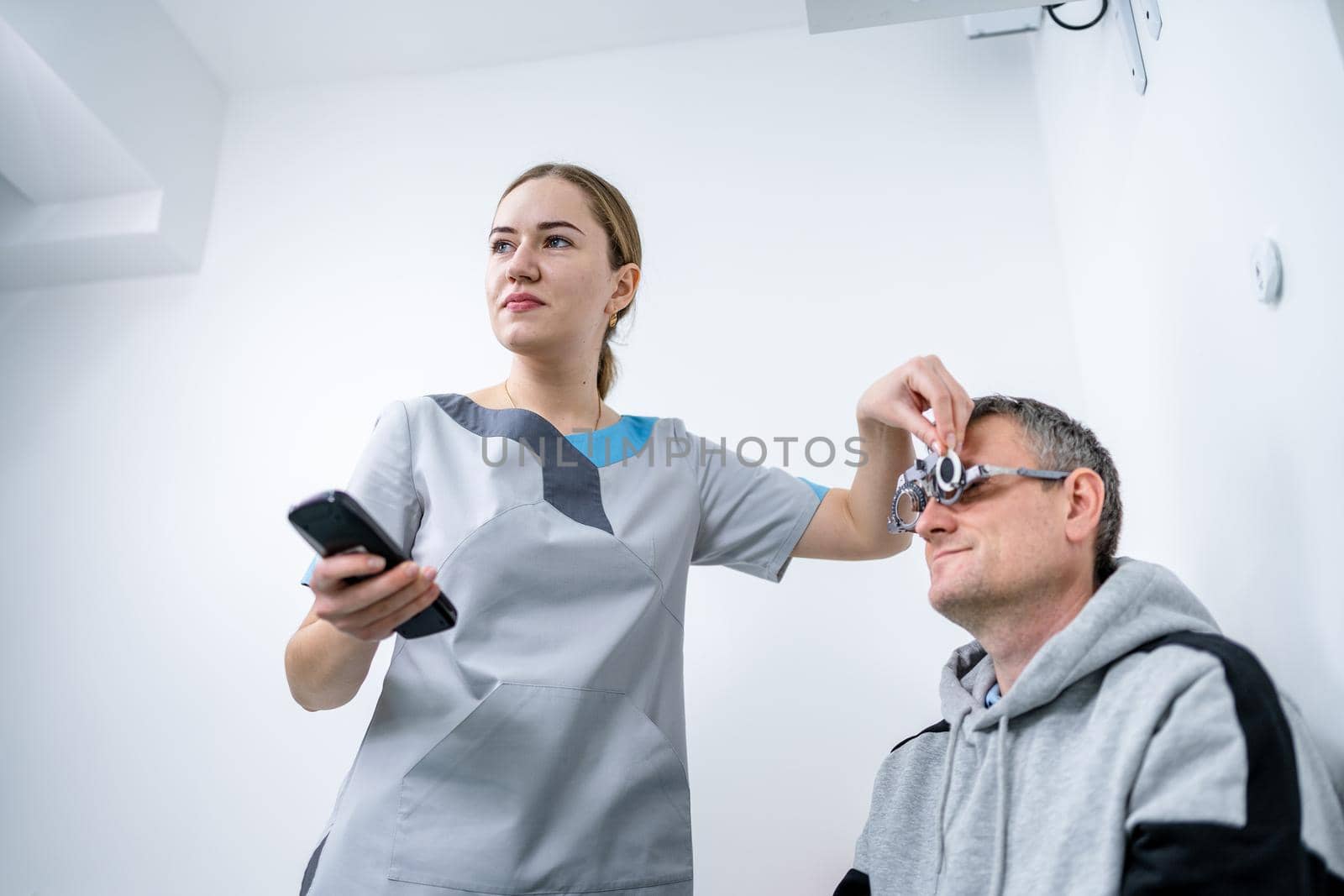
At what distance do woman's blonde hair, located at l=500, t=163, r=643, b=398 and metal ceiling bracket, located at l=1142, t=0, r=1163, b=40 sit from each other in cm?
74

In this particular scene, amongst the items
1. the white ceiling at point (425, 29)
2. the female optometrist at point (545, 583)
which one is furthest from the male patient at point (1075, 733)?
the white ceiling at point (425, 29)

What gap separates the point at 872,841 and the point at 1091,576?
389 mm

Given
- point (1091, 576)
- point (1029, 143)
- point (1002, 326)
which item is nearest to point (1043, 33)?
point (1029, 143)

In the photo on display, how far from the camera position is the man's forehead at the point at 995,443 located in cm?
112

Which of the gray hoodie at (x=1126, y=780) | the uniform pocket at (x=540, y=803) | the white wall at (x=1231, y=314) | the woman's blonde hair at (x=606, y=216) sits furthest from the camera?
the woman's blonde hair at (x=606, y=216)

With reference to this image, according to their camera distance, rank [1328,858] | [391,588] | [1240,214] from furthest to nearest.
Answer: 1. [1240,214]
2. [391,588]
3. [1328,858]

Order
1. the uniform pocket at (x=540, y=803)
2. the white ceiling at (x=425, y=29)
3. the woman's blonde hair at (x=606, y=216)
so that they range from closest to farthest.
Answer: the uniform pocket at (x=540, y=803), the woman's blonde hair at (x=606, y=216), the white ceiling at (x=425, y=29)

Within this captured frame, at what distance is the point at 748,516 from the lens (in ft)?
4.67

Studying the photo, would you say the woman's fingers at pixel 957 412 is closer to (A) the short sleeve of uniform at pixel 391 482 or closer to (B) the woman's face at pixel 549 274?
(B) the woman's face at pixel 549 274

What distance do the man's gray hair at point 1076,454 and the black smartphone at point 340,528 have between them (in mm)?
690

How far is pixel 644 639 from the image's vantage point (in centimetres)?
122

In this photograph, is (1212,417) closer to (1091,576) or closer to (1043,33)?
(1091,576)

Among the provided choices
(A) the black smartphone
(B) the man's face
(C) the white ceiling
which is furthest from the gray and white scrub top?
(C) the white ceiling

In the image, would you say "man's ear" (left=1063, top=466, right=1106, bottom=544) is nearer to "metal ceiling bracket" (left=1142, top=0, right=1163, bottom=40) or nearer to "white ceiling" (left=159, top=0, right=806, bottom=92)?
"metal ceiling bracket" (left=1142, top=0, right=1163, bottom=40)
